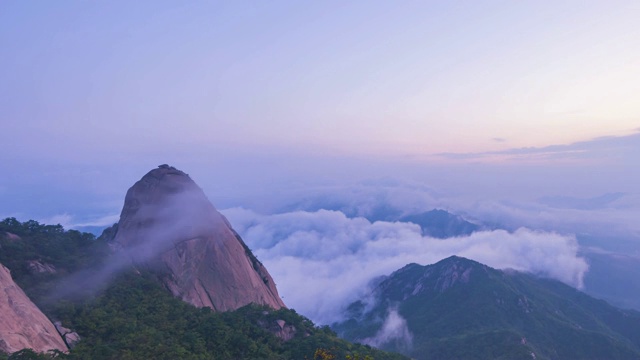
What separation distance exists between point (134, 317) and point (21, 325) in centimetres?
1251

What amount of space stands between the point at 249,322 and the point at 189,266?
17031 mm

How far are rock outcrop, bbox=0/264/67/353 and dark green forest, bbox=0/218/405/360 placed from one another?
1817 mm

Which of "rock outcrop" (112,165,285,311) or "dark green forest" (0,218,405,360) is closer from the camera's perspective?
"dark green forest" (0,218,405,360)

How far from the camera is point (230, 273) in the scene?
65.6 meters

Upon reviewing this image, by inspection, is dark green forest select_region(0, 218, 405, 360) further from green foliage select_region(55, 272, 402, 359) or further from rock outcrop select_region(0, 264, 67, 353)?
rock outcrop select_region(0, 264, 67, 353)

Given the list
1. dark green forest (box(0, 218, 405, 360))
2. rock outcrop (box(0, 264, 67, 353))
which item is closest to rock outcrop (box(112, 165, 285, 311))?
dark green forest (box(0, 218, 405, 360))

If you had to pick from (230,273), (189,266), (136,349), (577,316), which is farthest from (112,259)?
(577,316)

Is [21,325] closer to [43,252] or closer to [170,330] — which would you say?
[170,330]

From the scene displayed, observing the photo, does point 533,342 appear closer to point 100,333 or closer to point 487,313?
point 487,313

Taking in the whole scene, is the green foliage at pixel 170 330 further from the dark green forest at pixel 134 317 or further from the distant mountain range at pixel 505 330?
the distant mountain range at pixel 505 330

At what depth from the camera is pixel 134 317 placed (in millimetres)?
45031

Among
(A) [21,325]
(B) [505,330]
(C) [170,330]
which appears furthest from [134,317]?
(B) [505,330]

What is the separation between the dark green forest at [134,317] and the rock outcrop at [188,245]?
469 centimetres

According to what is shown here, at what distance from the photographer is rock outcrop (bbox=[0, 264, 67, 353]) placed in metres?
31.3
